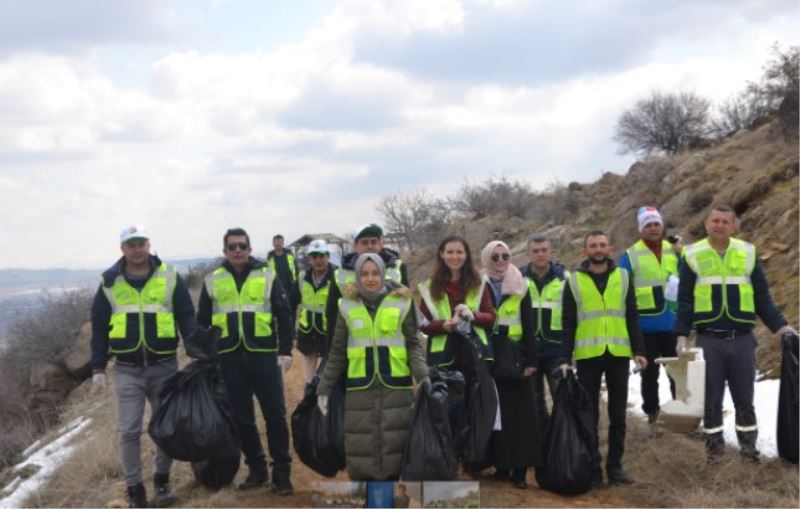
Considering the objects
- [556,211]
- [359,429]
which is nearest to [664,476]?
[359,429]

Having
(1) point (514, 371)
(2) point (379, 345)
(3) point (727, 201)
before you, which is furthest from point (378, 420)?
(3) point (727, 201)

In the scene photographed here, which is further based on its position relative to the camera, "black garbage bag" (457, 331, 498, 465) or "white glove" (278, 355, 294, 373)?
"white glove" (278, 355, 294, 373)

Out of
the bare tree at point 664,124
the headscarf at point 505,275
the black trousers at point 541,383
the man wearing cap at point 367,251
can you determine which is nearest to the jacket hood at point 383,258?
the man wearing cap at point 367,251

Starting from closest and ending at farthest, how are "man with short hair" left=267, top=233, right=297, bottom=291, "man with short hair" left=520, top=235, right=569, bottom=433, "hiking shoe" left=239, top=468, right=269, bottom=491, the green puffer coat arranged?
the green puffer coat < "hiking shoe" left=239, top=468, right=269, bottom=491 < "man with short hair" left=520, top=235, right=569, bottom=433 < "man with short hair" left=267, top=233, right=297, bottom=291

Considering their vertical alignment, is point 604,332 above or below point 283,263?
below

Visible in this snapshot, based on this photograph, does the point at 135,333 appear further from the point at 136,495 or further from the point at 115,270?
the point at 136,495

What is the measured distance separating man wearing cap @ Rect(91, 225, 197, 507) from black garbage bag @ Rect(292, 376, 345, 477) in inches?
42.4

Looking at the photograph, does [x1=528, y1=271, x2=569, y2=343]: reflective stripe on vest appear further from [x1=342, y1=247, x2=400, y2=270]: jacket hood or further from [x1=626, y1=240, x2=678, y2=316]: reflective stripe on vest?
[x1=342, y1=247, x2=400, y2=270]: jacket hood

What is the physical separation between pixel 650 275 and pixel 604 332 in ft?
4.36

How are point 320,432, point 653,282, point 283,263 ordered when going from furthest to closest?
point 283,263
point 653,282
point 320,432

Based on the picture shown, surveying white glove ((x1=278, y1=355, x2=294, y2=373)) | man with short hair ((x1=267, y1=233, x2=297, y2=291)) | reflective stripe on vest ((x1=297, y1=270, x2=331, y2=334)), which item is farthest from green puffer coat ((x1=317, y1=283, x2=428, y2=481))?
man with short hair ((x1=267, y1=233, x2=297, y2=291))

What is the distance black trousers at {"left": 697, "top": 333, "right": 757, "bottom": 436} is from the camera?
6.04m

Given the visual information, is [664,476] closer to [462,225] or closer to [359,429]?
[359,429]

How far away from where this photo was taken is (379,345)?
538cm
